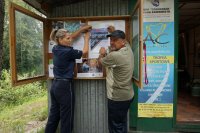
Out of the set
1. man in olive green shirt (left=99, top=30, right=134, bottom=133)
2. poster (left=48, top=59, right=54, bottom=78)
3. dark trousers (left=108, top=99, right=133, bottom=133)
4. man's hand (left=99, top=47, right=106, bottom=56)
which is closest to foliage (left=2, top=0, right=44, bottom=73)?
poster (left=48, top=59, right=54, bottom=78)

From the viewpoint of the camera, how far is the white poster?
448 centimetres

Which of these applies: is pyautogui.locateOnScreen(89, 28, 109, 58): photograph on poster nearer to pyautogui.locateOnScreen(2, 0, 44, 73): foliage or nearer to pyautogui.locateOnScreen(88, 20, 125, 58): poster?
pyautogui.locateOnScreen(88, 20, 125, 58): poster

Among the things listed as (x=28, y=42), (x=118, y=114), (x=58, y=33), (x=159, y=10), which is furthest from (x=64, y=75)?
(x=159, y=10)

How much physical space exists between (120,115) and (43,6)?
2203 millimetres

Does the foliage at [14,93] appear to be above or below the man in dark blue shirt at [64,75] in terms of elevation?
below

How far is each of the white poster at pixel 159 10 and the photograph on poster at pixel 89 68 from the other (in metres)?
1.17

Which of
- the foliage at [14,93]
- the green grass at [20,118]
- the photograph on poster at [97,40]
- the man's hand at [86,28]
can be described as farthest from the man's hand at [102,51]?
the foliage at [14,93]

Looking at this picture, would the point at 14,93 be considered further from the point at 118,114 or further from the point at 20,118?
the point at 118,114

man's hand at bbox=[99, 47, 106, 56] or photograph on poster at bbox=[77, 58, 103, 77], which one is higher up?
man's hand at bbox=[99, 47, 106, 56]

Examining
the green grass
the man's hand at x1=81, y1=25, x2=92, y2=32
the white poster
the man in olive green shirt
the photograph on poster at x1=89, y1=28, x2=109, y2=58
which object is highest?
the white poster

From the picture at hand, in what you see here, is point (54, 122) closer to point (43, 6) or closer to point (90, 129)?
point (90, 129)

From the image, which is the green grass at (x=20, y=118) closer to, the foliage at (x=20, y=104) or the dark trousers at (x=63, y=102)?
the foliage at (x=20, y=104)

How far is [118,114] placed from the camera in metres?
3.79

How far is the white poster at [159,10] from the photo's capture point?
4.48 meters
